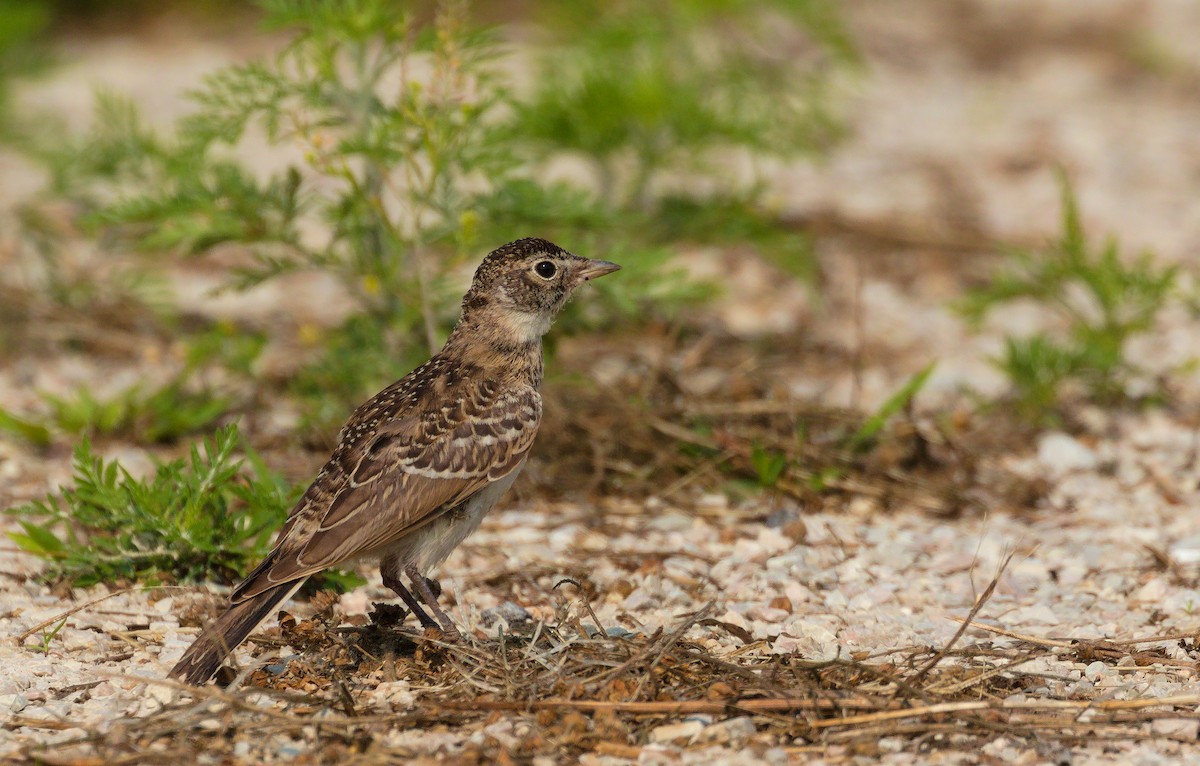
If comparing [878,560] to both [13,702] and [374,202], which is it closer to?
[374,202]

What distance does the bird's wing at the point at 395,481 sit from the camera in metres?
4.50

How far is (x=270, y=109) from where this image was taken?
586cm

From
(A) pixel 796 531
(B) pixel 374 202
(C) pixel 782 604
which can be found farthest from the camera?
(B) pixel 374 202

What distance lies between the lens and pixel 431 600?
4.68m

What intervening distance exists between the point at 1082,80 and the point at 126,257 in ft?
29.7

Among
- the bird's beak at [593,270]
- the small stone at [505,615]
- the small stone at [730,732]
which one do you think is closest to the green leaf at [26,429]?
the small stone at [505,615]

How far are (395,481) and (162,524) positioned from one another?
91 centimetres

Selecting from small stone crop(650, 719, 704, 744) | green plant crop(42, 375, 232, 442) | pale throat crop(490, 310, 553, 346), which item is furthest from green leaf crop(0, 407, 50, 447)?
small stone crop(650, 719, 704, 744)

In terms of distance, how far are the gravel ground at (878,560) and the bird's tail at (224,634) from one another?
0.42ft

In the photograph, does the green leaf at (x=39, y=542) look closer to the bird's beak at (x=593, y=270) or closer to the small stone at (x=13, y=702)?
the small stone at (x=13, y=702)

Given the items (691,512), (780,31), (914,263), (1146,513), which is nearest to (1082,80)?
(780,31)

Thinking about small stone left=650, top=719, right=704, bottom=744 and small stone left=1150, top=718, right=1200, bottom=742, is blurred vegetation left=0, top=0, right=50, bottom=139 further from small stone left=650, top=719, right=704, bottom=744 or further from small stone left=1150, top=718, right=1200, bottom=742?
small stone left=1150, top=718, right=1200, bottom=742

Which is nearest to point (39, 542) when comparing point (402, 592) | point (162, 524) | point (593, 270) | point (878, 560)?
point (162, 524)

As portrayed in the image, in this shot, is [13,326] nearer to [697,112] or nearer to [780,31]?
[697,112]
